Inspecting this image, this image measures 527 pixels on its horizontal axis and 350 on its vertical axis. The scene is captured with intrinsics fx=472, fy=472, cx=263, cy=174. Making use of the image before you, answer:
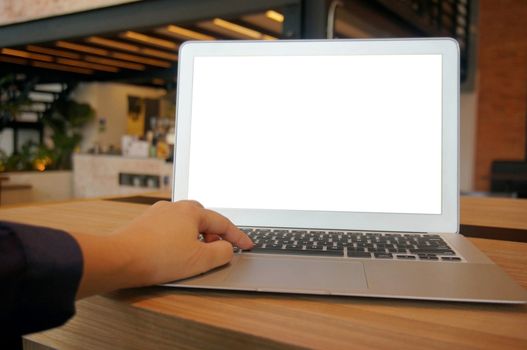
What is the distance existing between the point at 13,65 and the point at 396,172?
7735 millimetres

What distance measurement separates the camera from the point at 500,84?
20.3 ft

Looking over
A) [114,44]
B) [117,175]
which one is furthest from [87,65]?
[117,175]

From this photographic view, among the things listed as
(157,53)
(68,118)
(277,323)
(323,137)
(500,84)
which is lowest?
(277,323)

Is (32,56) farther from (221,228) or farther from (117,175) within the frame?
(221,228)

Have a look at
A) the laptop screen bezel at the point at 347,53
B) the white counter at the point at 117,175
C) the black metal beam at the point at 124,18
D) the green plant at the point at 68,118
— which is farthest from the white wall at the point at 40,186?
the laptop screen bezel at the point at 347,53

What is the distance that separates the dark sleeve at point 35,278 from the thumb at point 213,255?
152 mm

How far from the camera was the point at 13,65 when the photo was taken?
23.5 ft

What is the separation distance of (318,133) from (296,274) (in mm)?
311

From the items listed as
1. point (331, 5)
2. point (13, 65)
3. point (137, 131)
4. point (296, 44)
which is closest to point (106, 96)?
point (137, 131)

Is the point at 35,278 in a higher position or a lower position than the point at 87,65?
lower

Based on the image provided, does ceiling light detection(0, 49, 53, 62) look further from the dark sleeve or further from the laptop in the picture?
the dark sleeve

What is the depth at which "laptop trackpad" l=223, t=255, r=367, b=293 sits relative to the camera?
474 millimetres

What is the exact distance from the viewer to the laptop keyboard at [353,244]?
58 centimetres

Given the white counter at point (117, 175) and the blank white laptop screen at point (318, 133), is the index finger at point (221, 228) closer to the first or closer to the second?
the blank white laptop screen at point (318, 133)
